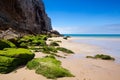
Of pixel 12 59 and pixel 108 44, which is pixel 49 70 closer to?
pixel 12 59

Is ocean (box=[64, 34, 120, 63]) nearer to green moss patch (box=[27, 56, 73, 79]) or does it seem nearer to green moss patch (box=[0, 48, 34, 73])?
green moss patch (box=[27, 56, 73, 79])

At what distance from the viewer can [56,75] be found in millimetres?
7641

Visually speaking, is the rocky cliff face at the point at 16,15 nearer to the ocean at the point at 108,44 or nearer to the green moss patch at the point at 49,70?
the ocean at the point at 108,44

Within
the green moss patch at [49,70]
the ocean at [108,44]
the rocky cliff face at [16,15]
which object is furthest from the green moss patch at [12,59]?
the rocky cliff face at [16,15]

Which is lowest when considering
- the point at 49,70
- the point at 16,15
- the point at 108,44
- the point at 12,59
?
the point at 108,44

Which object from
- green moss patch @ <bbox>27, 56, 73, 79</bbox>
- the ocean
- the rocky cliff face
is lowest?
the ocean

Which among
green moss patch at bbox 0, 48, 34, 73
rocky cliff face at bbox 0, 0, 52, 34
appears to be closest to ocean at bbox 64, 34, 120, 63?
green moss patch at bbox 0, 48, 34, 73

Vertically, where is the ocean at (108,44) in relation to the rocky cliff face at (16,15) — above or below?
below

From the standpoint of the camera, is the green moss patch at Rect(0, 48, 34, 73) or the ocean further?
the ocean

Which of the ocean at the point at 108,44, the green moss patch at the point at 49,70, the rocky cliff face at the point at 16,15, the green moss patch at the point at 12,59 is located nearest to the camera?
the green moss patch at the point at 49,70

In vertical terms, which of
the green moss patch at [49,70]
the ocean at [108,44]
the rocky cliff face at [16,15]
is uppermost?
the rocky cliff face at [16,15]

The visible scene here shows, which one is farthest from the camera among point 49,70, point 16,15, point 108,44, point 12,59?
point 16,15

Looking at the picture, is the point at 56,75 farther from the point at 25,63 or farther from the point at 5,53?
the point at 5,53


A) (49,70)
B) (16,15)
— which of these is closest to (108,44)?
(49,70)
